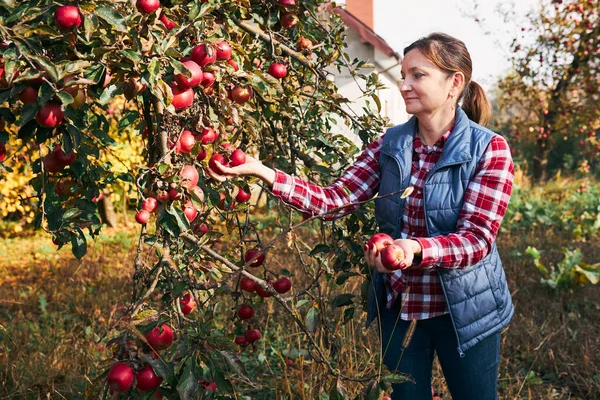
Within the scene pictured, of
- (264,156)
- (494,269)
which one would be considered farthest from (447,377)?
(264,156)

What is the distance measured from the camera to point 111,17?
1.23 m

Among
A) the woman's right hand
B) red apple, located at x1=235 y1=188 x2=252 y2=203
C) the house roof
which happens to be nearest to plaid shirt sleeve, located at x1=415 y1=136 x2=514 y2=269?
the woman's right hand

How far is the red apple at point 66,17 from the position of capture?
117 centimetres

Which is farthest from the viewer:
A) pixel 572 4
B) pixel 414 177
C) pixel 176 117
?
pixel 572 4

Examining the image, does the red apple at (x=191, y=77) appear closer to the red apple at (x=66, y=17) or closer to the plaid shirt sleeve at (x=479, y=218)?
the red apple at (x=66, y=17)

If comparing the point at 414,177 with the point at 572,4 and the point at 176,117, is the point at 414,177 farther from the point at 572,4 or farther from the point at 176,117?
the point at 572,4


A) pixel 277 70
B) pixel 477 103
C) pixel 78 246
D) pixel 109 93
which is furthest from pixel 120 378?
pixel 477 103

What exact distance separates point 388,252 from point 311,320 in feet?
1.03

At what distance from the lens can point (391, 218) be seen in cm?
183

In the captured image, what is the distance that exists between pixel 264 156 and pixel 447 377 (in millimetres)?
993

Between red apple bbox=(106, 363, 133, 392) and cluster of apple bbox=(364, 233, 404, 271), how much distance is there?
0.63 m

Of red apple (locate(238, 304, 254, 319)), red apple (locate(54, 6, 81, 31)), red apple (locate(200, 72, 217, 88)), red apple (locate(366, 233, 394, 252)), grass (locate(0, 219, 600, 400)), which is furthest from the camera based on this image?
grass (locate(0, 219, 600, 400))

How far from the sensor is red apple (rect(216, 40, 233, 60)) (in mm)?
1445

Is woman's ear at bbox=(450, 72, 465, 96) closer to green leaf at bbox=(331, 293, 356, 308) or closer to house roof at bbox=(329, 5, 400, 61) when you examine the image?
green leaf at bbox=(331, 293, 356, 308)
